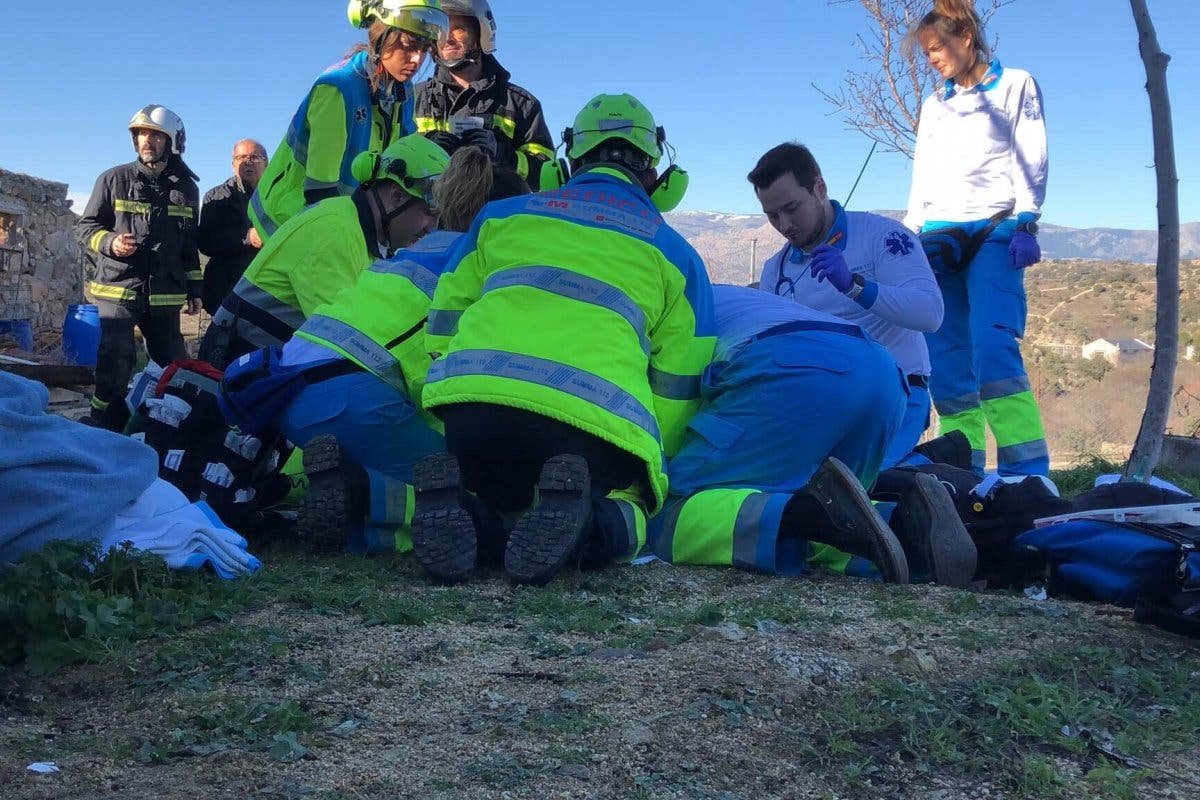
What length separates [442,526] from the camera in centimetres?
303

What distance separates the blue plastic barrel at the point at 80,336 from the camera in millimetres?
10562

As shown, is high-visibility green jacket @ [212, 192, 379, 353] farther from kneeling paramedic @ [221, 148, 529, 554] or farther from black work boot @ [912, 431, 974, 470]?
black work boot @ [912, 431, 974, 470]

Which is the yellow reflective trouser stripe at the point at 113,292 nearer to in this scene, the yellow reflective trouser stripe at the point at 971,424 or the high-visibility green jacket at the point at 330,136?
the high-visibility green jacket at the point at 330,136

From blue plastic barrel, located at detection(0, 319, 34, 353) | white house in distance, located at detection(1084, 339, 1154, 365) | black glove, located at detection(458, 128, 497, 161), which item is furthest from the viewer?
white house in distance, located at detection(1084, 339, 1154, 365)

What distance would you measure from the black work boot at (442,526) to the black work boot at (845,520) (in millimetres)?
906

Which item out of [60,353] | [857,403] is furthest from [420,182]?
[60,353]

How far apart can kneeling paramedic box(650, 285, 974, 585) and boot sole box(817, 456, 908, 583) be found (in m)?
0.11

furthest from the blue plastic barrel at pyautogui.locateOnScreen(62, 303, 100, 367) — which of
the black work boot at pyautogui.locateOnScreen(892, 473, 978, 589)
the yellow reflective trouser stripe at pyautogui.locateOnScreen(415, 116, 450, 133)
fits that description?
the black work boot at pyautogui.locateOnScreen(892, 473, 978, 589)

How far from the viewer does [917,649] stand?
240 cm

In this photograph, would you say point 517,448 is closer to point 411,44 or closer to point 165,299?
point 411,44

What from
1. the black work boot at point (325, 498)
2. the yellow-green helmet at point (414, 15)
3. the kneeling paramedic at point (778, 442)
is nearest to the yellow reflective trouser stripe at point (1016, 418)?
the kneeling paramedic at point (778, 442)

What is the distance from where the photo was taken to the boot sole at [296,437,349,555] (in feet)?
11.1

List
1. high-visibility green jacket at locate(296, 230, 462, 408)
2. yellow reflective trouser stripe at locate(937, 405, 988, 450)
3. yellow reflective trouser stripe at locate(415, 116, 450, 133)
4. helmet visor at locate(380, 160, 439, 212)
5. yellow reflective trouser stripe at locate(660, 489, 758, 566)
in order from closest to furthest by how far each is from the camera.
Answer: yellow reflective trouser stripe at locate(660, 489, 758, 566)
high-visibility green jacket at locate(296, 230, 462, 408)
helmet visor at locate(380, 160, 439, 212)
yellow reflective trouser stripe at locate(937, 405, 988, 450)
yellow reflective trouser stripe at locate(415, 116, 450, 133)

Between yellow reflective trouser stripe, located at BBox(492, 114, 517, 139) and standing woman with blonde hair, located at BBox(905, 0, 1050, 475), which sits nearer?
standing woman with blonde hair, located at BBox(905, 0, 1050, 475)
